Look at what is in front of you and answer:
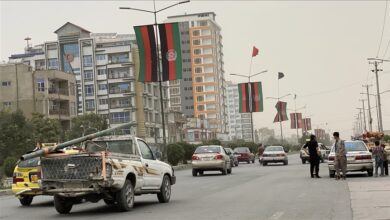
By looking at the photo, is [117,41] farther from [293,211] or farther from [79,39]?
[293,211]

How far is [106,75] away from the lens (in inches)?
4857

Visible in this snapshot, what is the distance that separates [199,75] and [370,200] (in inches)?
6411

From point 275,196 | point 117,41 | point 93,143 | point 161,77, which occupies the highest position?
point 117,41

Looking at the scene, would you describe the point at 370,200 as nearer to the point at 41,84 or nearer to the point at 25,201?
the point at 25,201

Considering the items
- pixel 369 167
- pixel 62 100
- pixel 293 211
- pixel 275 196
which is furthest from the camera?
pixel 62 100

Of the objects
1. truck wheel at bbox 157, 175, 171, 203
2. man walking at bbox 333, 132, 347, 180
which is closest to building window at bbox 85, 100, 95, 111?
man walking at bbox 333, 132, 347, 180

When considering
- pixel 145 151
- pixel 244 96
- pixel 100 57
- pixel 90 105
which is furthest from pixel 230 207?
pixel 100 57

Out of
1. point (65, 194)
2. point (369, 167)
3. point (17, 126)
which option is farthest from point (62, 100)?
point (65, 194)

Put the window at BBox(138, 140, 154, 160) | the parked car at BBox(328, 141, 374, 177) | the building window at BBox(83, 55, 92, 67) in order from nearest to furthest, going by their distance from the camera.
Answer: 1. the window at BBox(138, 140, 154, 160)
2. the parked car at BBox(328, 141, 374, 177)
3. the building window at BBox(83, 55, 92, 67)

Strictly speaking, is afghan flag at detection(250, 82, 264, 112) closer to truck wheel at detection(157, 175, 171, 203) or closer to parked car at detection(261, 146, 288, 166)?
parked car at detection(261, 146, 288, 166)

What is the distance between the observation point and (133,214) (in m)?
13.9

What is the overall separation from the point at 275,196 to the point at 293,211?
4.08 metres

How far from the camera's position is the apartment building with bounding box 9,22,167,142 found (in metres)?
115

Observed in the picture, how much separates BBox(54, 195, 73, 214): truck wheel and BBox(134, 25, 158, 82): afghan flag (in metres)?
23.7
